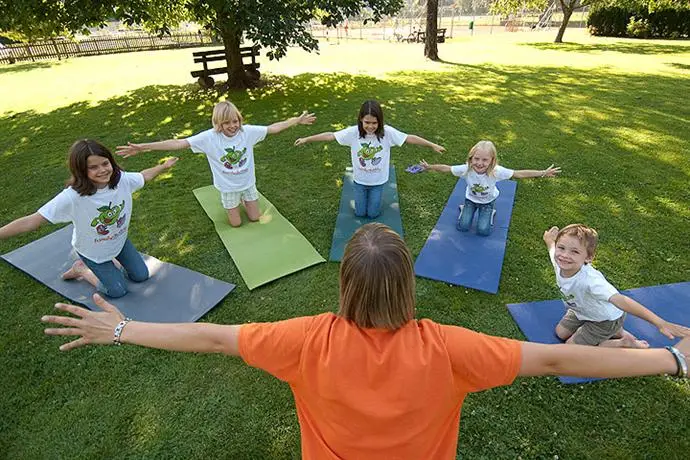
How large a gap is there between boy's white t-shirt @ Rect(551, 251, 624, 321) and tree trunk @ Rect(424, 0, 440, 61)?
15.7m

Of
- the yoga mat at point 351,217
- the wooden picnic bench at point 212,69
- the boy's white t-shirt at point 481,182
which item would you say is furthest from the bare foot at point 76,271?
Result: the wooden picnic bench at point 212,69

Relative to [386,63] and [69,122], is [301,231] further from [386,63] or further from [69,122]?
[386,63]

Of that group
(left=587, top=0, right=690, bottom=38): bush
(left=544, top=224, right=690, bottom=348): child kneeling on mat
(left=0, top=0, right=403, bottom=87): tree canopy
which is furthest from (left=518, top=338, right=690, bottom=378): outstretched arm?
(left=587, top=0, right=690, bottom=38): bush

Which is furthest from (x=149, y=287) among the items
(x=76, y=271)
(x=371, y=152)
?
(x=371, y=152)

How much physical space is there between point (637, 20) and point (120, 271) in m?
31.2

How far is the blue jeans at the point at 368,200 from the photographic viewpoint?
5.37m

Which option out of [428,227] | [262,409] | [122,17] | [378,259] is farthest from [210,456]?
[122,17]

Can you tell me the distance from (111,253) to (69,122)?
8047 mm

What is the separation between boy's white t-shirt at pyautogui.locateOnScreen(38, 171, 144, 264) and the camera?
3576 millimetres

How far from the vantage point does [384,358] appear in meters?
1.47

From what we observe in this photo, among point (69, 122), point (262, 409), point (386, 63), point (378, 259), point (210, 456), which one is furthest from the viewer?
point (386, 63)

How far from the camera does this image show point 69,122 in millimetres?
9945

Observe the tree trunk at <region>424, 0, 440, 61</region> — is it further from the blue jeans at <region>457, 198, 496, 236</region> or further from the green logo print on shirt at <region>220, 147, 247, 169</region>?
the green logo print on shirt at <region>220, 147, 247, 169</region>

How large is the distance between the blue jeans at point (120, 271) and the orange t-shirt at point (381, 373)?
10.3 ft
